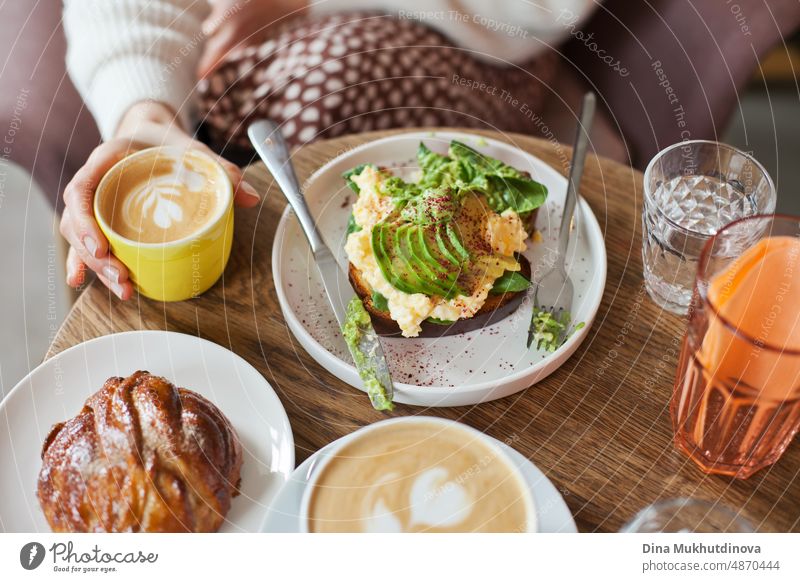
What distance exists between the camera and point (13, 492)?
2.98 feet

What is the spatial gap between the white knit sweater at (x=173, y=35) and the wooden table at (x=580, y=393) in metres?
0.41

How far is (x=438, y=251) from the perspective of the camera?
1079 millimetres

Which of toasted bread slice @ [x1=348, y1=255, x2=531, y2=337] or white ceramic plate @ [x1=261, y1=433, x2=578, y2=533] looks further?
toasted bread slice @ [x1=348, y1=255, x2=531, y2=337]

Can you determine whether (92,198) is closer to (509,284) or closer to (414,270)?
(414,270)

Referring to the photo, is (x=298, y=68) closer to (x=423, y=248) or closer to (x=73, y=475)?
(x=423, y=248)

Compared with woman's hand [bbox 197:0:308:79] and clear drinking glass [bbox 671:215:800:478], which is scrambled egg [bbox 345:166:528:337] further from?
woman's hand [bbox 197:0:308:79]

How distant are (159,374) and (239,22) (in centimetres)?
96

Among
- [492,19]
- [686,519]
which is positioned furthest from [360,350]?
[492,19]

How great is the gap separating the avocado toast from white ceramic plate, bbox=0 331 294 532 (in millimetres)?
219

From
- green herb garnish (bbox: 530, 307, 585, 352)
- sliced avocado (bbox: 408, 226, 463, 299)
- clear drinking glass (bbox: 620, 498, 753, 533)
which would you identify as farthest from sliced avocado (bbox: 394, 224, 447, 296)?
clear drinking glass (bbox: 620, 498, 753, 533)

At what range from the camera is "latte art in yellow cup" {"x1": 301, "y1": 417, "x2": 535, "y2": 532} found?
0.84 meters

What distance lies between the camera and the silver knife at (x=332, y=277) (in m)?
1.01

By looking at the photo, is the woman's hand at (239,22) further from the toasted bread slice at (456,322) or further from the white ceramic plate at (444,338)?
the toasted bread slice at (456,322)
